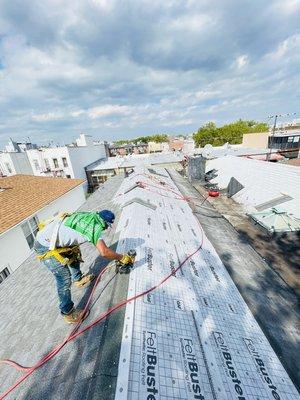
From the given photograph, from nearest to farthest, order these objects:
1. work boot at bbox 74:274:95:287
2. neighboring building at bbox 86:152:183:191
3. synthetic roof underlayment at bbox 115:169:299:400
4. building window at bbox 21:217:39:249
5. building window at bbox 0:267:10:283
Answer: synthetic roof underlayment at bbox 115:169:299:400 → work boot at bbox 74:274:95:287 → building window at bbox 0:267:10:283 → building window at bbox 21:217:39:249 → neighboring building at bbox 86:152:183:191

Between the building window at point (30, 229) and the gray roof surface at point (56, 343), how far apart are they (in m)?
8.94

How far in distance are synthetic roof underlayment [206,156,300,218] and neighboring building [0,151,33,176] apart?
117 ft

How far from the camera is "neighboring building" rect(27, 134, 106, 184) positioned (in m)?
34.9

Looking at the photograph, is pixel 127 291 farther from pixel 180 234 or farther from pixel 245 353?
pixel 180 234

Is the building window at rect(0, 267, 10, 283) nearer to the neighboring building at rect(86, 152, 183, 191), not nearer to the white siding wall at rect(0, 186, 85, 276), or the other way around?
the white siding wall at rect(0, 186, 85, 276)

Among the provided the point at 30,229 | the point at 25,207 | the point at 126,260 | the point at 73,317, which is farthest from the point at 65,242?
the point at 25,207

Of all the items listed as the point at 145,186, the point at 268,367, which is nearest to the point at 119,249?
the point at 268,367

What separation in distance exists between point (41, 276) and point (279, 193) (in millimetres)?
16753

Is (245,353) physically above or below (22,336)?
below

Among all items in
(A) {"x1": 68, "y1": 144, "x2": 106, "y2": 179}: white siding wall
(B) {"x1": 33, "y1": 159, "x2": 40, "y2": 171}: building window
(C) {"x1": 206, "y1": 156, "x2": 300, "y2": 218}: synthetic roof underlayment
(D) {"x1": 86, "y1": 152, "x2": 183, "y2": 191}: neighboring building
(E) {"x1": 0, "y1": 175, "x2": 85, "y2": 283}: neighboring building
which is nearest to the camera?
(E) {"x1": 0, "y1": 175, "x2": 85, "y2": 283}: neighboring building

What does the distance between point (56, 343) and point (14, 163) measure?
42.4 meters

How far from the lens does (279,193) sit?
15953 mm

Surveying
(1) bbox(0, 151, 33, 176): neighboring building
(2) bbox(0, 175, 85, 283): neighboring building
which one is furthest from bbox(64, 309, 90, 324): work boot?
(1) bbox(0, 151, 33, 176): neighboring building

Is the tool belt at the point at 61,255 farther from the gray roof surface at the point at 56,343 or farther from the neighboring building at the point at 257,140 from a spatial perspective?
the neighboring building at the point at 257,140
